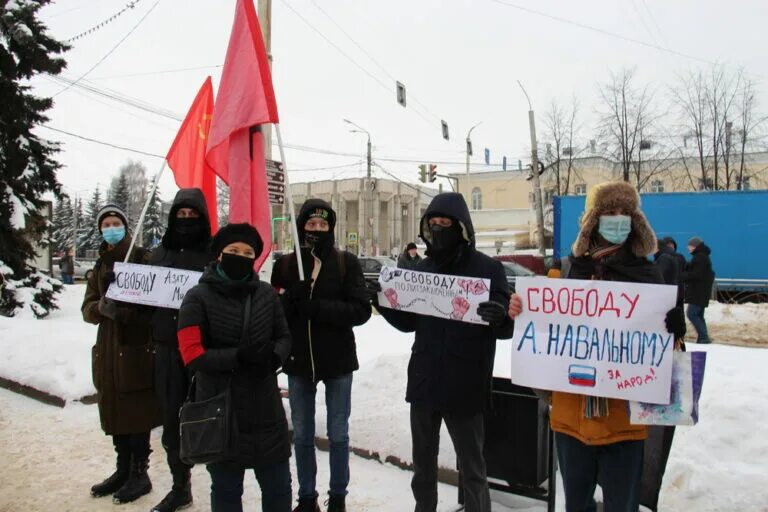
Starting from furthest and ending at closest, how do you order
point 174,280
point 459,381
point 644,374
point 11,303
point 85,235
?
point 85,235 → point 11,303 → point 174,280 → point 459,381 → point 644,374

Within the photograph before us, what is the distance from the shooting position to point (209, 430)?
2.93 metres

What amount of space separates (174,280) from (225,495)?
1.52 m

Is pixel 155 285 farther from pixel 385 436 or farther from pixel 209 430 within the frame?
pixel 385 436

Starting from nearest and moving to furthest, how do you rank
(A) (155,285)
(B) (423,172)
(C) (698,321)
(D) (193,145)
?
(A) (155,285), (D) (193,145), (C) (698,321), (B) (423,172)

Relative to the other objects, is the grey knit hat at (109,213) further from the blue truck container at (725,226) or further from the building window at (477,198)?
the building window at (477,198)

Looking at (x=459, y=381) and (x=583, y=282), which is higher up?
(x=583, y=282)

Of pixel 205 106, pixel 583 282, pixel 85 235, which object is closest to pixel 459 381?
pixel 583 282

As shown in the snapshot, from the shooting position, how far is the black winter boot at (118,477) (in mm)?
4301

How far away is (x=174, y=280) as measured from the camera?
3898mm

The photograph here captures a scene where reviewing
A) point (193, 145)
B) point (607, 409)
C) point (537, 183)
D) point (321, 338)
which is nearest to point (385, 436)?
point (321, 338)

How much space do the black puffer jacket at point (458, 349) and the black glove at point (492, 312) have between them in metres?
0.13

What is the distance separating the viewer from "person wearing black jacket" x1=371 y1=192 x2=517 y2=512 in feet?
10.5

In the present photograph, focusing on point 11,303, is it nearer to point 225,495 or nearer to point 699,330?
point 225,495

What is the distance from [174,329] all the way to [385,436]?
6.75 feet
